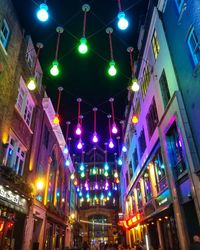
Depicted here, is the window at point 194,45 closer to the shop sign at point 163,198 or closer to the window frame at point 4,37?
the shop sign at point 163,198

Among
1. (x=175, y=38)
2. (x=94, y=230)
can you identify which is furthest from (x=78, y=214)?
(x=175, y=38)

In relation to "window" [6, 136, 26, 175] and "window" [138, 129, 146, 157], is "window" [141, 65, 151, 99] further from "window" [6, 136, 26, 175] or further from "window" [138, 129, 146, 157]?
"window" [6, 136, 26, 175]

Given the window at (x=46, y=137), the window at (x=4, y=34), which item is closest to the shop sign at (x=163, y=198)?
the window at (x=46, y=137)

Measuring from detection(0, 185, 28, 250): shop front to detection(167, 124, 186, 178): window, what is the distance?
9.26 metres

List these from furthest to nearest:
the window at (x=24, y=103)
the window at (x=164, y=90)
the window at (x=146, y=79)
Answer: the window at (x=146, y=79) < the window at (x=24, y=103) < the window at (x=164, y=90)

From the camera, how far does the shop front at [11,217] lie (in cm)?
1120

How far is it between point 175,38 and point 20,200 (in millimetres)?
13226

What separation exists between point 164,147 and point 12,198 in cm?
937

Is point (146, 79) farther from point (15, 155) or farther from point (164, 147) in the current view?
point (15, 155)

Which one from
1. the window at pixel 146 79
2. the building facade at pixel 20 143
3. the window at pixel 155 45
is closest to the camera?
the building facade at pixel 20 143

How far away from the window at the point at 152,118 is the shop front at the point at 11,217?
10569mm

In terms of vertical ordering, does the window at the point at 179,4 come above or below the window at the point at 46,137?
above

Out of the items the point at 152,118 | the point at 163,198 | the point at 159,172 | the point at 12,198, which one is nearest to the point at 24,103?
the point at 12,198

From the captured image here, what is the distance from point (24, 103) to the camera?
1563 centimetres
